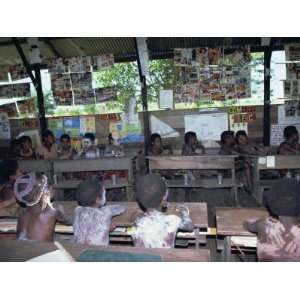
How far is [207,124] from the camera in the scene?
8.42 m

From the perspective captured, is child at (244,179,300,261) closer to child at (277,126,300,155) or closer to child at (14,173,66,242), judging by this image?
child at (14,173,66,242)

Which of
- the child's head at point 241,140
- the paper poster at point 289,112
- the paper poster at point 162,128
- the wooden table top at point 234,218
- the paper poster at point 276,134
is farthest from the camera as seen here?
the paper poster at point 162,128

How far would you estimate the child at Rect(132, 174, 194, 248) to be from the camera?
2.60 meters

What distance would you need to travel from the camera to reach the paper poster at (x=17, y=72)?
8.59m

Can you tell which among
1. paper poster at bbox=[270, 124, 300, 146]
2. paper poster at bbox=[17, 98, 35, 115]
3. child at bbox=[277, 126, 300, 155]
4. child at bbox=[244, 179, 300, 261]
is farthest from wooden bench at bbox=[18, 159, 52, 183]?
paper poster at bbox=[270, 124, 300, 146]

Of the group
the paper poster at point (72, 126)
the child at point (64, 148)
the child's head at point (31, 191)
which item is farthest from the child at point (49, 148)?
the child's head at point (31, 191)

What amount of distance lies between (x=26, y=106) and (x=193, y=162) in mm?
5091

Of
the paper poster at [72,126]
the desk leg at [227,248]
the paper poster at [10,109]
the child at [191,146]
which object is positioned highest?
the paper poster at [10,109]

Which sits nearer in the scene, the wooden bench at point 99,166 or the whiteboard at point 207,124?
the wooden bench at point 99,166

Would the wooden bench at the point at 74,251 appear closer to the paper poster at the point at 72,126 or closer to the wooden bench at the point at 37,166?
the wooden bench at the point at 37,166

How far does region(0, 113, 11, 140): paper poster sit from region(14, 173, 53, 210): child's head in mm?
6612

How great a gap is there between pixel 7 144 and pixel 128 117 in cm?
312

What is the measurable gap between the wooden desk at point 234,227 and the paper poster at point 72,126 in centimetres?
612
